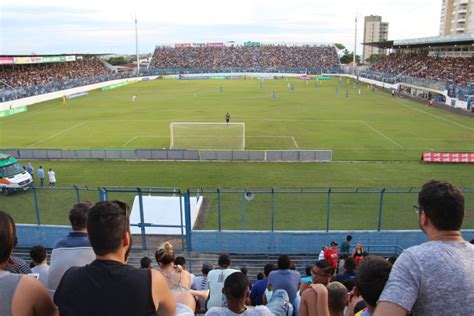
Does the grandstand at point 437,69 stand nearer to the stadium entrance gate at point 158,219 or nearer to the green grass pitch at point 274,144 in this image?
the green grass pitch at point 274,144

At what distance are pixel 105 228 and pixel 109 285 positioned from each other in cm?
42

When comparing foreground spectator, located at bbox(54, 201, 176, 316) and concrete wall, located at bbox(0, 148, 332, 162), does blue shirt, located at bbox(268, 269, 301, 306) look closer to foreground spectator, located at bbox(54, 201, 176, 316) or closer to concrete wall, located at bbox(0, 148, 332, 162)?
foreground spectator, located at bbox(54, 201, 176, 316)

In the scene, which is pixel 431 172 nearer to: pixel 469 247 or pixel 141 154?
pixel 141 154

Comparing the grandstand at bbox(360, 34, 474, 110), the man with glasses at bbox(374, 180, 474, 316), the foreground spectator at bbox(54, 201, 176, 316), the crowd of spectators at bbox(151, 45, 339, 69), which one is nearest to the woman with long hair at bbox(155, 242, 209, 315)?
the foreground spectator at bbox(54, 201, 176, 316)

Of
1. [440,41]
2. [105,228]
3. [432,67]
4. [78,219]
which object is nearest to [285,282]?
[78,219]

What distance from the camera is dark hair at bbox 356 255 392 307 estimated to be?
2.98 meters

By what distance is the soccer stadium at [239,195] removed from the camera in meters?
2.81

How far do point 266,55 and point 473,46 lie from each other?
71.5 metres

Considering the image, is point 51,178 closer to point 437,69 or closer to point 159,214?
point 159,214

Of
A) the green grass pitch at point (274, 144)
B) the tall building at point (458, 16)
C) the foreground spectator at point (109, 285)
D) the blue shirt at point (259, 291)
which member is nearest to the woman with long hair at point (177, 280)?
the foreground spectator at point (109, 285)

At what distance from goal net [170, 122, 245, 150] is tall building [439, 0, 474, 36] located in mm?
110126

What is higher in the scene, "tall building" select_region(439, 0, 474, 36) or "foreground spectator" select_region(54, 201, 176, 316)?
"tall building" select_region(439, 0, 474, 36)

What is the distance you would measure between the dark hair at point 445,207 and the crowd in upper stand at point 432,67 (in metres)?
56.4

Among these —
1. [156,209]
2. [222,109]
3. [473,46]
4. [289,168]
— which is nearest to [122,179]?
[156,209]
